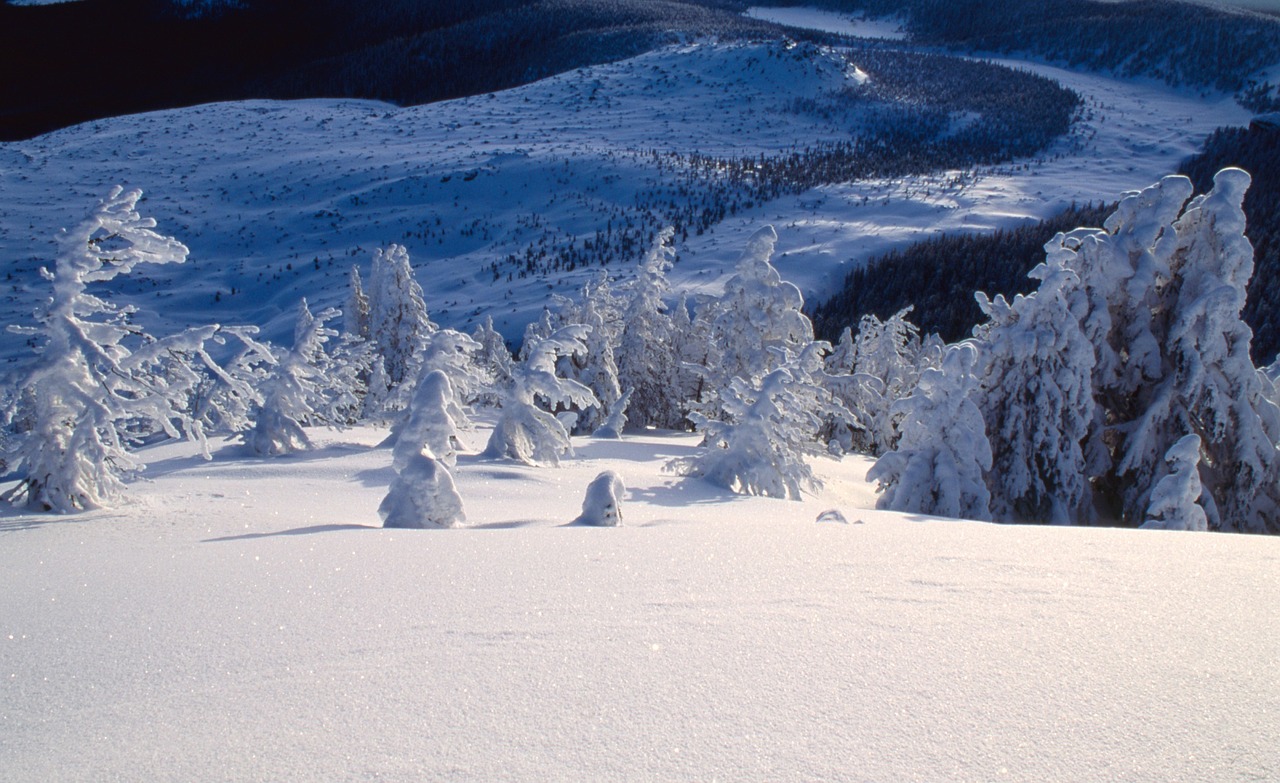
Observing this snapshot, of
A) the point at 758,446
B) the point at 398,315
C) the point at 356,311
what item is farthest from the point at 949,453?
the point at 356,311

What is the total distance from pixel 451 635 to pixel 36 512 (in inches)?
300

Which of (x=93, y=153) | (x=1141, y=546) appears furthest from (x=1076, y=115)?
(x=93, y=153)

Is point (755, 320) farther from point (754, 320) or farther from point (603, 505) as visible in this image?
point (603, 505)

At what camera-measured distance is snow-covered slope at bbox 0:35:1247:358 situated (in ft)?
321

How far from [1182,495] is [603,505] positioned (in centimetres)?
1219

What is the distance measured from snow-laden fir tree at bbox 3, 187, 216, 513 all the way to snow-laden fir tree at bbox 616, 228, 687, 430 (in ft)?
91.1

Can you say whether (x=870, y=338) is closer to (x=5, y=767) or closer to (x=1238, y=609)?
(x=1238, y=609)

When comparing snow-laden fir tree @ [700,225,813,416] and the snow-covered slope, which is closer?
snow-laden fir tree @ [700,225,813,416]

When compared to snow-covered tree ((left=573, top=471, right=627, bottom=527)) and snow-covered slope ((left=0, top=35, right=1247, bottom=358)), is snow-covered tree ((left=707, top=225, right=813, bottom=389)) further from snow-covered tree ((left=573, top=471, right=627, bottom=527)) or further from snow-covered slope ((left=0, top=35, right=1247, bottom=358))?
snow-covered slope ((left=0, top=35, right=1247, bottom=358))

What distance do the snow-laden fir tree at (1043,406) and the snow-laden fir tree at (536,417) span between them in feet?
33.7

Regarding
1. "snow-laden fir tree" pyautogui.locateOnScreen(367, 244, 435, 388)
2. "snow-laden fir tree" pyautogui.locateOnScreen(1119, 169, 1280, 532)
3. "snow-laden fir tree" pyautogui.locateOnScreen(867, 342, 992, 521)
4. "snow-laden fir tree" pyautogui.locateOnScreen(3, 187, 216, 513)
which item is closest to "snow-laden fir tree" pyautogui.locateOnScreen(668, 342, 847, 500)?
"snow-laden fir tree" pyautogui.locateOnScreen(867, 342, 992, 521)

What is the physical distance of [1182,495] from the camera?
46.2 feet

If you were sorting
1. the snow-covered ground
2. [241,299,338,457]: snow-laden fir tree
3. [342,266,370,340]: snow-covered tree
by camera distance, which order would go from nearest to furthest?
the snow-covered ground
[241,299,338,457]: snow-laden fir tree
[342,266,370,340]: snow-covered tree

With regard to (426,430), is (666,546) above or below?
above
